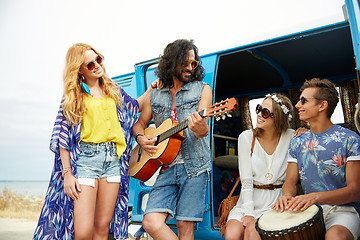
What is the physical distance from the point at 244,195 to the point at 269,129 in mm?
704

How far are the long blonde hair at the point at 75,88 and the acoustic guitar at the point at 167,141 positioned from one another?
0.48 metres

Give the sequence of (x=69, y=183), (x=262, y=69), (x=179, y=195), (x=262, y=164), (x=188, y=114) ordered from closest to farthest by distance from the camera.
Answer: (x=69, y=183), (x=179, y=195), (x=188, y=114), (x=262, y=164), (x=262, y=69)

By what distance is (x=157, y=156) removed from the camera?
9.26ft

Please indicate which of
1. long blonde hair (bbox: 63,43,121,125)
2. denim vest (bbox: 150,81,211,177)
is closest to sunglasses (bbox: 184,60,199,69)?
denim vest (bbox: 150,81,211,177)

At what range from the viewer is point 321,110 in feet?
9.27

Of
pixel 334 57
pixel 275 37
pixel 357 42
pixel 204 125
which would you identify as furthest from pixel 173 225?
pixel 334 57

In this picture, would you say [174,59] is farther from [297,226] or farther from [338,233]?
[338,233]

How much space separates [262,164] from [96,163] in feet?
5.00

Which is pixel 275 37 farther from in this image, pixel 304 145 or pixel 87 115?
pixel 87 115

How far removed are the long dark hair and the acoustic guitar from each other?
0.42 meters

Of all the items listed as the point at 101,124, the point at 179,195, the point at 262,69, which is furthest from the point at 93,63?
the point at 262,69

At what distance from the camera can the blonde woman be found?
260 cm

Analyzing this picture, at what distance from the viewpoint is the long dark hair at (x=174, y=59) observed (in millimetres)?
2995

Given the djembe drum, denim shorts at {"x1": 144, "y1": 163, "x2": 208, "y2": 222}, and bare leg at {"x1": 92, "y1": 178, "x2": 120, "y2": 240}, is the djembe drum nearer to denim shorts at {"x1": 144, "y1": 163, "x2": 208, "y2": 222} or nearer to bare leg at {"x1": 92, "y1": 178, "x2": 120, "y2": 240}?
denim shorts at {"x1": 144, "y1": 163, "x2": 208, "y2": 222}
